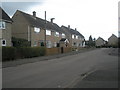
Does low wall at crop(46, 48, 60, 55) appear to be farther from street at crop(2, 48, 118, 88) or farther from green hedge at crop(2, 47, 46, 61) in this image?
street at crop(2, 48, 118, 88)

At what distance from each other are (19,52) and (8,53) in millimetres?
2960

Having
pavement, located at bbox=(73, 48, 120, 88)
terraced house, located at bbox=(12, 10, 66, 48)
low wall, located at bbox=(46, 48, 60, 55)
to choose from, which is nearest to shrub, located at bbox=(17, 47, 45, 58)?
low wall, located at bbox=(46, 48, 60, 55)

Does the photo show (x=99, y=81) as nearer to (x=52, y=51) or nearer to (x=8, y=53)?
(x=8, y=53)

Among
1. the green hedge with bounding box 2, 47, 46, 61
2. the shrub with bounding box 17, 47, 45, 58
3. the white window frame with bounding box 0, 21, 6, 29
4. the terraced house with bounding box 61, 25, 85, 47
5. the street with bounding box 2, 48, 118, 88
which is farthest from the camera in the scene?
the terraced house with bounding box 61, 25, 85, 47

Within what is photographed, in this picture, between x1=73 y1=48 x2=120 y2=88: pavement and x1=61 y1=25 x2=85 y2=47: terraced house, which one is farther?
x1=61 y1=25 x2=85 y2=47: terraced house

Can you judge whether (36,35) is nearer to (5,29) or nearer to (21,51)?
(5,29)

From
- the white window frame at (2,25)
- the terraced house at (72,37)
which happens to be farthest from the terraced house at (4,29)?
the terraced house at (72,37)

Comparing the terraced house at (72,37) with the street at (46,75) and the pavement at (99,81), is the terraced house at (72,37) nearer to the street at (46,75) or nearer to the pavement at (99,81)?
Answer: the street at (46,75)

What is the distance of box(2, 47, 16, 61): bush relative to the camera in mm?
21547

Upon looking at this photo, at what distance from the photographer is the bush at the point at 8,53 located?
2155cm

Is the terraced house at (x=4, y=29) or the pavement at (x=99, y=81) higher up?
the terraced house at (x=4, y=29)

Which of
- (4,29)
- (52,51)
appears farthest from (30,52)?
(52,51)

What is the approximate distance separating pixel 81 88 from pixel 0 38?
79.4 feet

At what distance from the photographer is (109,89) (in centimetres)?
744
